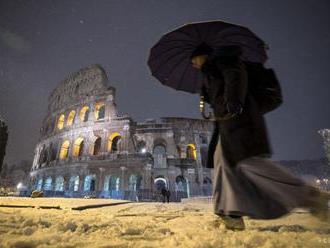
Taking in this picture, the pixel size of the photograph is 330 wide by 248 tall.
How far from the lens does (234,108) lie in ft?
6.14

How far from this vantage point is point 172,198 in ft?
64.2

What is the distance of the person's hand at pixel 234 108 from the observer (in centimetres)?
187

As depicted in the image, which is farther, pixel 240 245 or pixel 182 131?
pixel 182 131

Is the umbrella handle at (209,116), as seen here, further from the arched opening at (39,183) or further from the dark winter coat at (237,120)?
the arched opening at (39,183)

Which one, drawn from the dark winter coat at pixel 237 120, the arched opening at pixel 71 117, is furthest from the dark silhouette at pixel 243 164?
the arched opening at pixel 71 117

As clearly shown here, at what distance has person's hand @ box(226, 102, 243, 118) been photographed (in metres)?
1.87

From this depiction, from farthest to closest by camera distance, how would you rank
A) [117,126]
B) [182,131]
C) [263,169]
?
1. [182,131]
2. [117,126]
3. [263,169]

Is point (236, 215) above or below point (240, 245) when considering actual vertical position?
above

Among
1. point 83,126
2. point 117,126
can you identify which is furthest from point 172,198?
point 83,126

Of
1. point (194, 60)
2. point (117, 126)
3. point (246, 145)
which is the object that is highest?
point (117, 126)

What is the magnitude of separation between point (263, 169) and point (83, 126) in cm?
2724

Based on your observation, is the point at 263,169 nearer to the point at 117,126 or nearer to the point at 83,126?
the point at 117,126

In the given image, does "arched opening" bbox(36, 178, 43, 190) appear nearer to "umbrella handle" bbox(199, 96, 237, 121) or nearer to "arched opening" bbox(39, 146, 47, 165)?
"arched opening" bbox(39, 146, 47, 165)

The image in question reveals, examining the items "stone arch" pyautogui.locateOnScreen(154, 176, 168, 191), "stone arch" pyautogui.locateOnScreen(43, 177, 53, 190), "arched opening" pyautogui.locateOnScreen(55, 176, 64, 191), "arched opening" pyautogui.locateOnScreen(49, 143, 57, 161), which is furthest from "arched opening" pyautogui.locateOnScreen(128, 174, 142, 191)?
"arched opening" pyautogui.locateOnScreen(49, 143, 57, 161)
